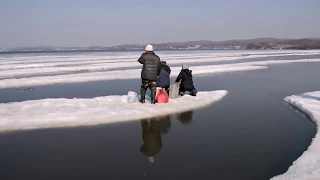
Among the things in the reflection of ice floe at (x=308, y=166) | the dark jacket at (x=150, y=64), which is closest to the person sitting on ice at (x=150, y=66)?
the dark jacket at (x=150, y=64)

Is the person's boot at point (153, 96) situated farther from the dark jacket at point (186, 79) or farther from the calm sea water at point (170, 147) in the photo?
the dark jacket at point (186, 79)

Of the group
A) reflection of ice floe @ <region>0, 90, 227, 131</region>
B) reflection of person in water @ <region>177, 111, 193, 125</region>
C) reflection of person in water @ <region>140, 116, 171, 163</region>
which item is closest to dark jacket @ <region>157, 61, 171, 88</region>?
reflection of ice floe @ <region>0, 90, 227, 131</region>

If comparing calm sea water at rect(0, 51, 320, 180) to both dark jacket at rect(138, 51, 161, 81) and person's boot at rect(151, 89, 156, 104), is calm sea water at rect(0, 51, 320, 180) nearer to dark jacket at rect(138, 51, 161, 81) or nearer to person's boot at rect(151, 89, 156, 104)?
person's boot at rect(151, 89, 156, 104)

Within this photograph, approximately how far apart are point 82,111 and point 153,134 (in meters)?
3.01

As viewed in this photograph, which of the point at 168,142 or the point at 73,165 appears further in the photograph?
the point at 168,142

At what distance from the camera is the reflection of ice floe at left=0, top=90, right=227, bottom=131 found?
7859 mm

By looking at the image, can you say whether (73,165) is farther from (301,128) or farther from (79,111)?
(301,128)

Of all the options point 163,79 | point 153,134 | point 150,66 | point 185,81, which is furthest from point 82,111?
point 185,81

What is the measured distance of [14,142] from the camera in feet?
20.9

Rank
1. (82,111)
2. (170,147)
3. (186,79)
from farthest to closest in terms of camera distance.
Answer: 1. (186,79)
2. (82,111)
3. (170,147)

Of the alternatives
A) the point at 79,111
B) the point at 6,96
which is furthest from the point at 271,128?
the point at 6,96

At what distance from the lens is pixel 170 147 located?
588 centimetres

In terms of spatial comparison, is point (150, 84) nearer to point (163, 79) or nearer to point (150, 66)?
point (150, 66)

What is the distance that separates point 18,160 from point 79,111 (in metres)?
3.53
